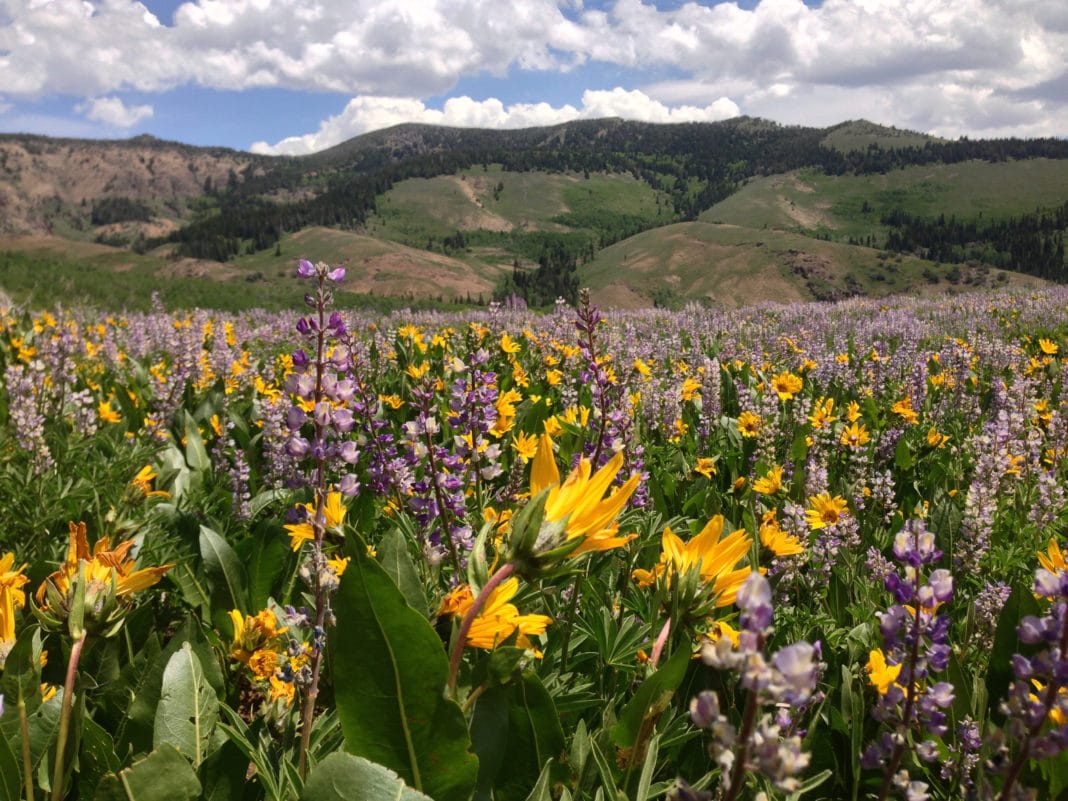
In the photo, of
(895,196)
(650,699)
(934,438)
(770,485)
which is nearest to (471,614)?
(650,699)

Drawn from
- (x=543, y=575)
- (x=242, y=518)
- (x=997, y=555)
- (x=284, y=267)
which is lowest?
(x=997, y=555)

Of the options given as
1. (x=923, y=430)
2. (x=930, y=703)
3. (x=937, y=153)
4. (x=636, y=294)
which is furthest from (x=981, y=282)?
(x=937, y=153)

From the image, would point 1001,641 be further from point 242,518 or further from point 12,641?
point 242,518

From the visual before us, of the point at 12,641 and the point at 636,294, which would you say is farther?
the point at 636,294

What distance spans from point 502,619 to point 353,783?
0.35m

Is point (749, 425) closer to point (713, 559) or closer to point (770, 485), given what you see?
point (770, 485)

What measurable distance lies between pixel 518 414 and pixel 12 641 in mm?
4104

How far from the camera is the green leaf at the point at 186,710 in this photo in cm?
144

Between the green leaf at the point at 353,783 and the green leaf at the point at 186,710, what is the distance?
1.69 feet

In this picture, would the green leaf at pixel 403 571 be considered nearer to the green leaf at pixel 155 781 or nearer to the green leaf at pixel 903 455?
the green leaf at pixel 155 781

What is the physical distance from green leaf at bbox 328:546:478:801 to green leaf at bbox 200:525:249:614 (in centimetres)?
131

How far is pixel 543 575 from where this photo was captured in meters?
1.07

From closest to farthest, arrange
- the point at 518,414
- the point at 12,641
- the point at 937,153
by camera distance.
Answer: the point at 12,641 < the point at 518,414 < the point at 937,153

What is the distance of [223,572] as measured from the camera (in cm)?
230
